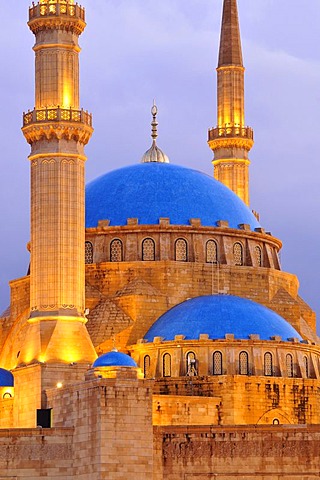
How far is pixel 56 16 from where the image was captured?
6034 centimetres

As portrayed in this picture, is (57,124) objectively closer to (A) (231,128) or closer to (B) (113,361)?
(B) (113,361)

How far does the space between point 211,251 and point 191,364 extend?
24.7 feet

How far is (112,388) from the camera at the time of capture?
5212cm

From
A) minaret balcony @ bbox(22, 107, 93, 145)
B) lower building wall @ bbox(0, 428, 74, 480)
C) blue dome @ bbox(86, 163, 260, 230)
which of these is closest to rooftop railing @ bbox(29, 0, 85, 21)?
minaret balcony @ bbox(22, 107, 93, 145)

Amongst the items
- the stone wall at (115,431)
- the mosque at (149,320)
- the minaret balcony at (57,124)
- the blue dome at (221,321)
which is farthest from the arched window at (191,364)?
the minaret balcony at (57,124)

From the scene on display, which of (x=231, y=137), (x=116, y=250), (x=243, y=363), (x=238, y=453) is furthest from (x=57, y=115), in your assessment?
(x=231, y=137)

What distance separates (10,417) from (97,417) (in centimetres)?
855

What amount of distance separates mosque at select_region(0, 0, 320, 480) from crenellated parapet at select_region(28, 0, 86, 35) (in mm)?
57

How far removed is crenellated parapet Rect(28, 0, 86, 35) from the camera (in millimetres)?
60375

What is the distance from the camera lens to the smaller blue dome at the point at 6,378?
6066cm

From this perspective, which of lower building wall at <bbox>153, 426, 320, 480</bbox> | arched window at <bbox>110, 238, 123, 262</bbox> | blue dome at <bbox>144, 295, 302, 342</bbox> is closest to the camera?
lower building wall at <bbox>153, 426, 320, 480</bbox>

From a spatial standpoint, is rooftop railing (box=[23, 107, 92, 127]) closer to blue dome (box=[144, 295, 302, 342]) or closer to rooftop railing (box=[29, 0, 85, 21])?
rooftop railing (box=[29, 0, 85, 21])

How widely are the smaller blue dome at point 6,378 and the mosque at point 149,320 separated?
0.09m

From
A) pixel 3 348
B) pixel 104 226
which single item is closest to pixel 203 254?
pixel 104 226
